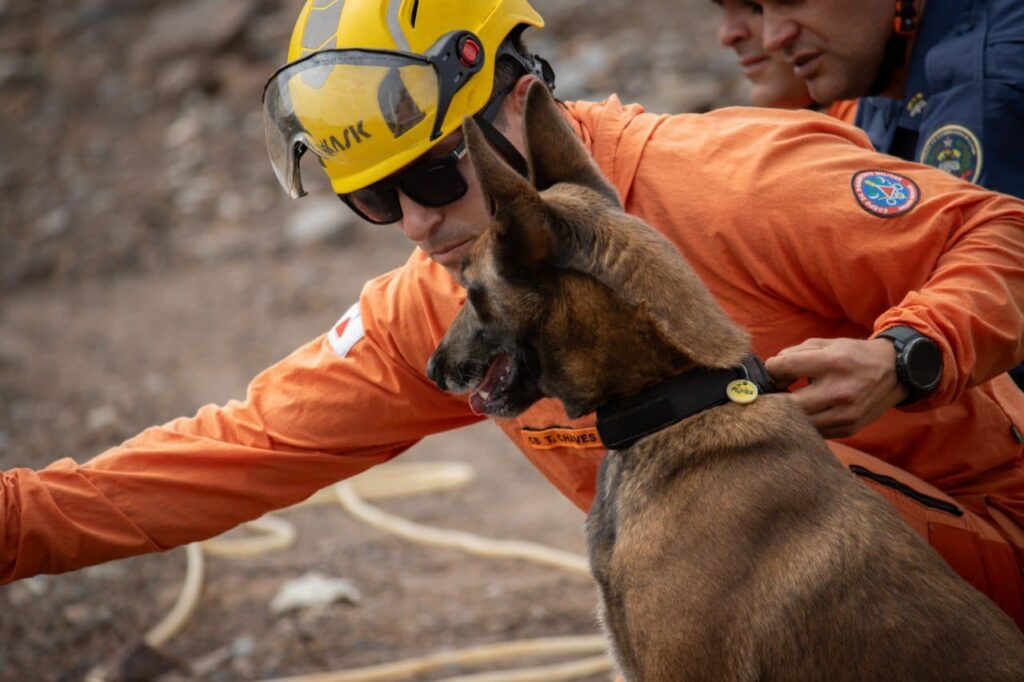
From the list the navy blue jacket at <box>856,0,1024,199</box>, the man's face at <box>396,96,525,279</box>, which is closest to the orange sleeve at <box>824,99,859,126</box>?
the navy blue jacket at <box>856,0,1024,199</box>

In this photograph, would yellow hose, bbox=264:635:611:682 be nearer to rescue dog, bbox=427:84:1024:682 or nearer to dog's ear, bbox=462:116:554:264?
rescue dog, bbox=427:84:1024:682

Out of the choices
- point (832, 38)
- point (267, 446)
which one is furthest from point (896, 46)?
point (267, 446)

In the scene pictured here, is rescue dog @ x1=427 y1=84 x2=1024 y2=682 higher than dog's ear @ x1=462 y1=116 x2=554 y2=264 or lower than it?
lower

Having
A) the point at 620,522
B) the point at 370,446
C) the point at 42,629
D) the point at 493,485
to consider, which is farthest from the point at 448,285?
the point at 493,485

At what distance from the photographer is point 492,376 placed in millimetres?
3238

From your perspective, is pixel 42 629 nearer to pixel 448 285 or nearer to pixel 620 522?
pixel 448 285

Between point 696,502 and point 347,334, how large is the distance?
5.16 feet

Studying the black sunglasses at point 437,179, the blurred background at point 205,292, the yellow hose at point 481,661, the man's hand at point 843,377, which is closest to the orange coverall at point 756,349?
the man's hand at point 843,377

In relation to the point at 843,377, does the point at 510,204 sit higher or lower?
higher

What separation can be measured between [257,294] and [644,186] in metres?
8.34

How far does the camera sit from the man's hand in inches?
118

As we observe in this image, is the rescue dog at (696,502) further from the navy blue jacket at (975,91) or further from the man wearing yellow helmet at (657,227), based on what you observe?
the navy blue jacket at (975,91)

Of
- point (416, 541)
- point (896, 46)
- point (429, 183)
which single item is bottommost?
point (416, 541)

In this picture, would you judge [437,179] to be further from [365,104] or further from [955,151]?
[955,151]
